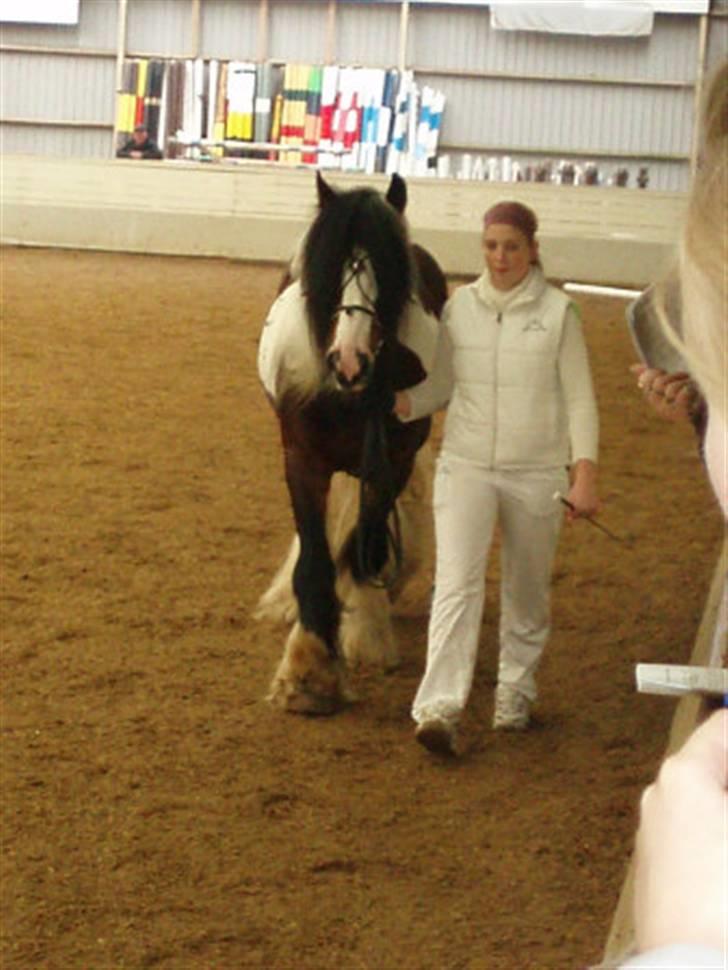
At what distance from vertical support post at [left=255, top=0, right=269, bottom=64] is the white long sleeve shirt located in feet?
51.9

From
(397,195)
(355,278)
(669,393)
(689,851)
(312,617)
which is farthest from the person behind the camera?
(312,617)

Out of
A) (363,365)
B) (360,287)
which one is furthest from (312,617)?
(360,287)

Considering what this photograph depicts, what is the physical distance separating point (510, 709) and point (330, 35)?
15.9 metres

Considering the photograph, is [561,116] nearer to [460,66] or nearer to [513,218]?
[460,66]

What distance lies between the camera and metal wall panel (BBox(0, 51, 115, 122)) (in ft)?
68.2

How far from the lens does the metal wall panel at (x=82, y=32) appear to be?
20734 mm

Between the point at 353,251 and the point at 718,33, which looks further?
the point at 718,33

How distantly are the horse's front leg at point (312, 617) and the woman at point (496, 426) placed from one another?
514 mm

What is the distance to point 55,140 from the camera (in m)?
20.9

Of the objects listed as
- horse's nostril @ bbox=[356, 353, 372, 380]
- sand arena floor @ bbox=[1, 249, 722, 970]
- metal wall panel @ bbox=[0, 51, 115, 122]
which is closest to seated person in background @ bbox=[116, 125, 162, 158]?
metal wall panel @ bbox=[0, 51, 115, 122]

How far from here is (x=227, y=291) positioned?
14742 mm

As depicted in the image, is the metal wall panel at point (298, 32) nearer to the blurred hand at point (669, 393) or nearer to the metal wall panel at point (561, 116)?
the metal wall panel at point (561, 116)

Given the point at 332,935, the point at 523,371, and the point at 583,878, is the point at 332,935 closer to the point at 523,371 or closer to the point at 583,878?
the point at 583,878

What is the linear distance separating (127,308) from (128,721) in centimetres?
822
